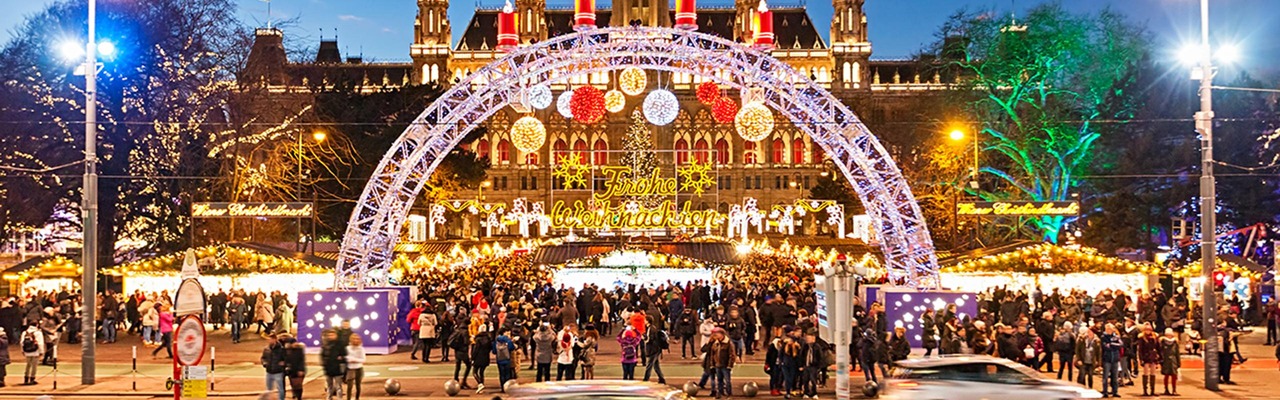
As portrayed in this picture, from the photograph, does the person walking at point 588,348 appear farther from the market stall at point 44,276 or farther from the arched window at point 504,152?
the arched window at point 504,152

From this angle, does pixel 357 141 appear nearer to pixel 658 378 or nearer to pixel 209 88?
pixel 209 88

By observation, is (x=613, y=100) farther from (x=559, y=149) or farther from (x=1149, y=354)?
(x=559, y=149)

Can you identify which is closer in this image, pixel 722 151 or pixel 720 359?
pixel 720 359

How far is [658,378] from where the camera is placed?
23.0 m

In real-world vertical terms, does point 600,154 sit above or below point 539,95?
above

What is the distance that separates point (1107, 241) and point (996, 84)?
748 cm

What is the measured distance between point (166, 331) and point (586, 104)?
9.98 m

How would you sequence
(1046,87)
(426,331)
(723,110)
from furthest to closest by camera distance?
1. (1046,87)
2. (723,110)
3. (426,331)

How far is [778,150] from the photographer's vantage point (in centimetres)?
12094

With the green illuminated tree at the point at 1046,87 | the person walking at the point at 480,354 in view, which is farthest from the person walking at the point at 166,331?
the green illuminated tree at the point at 1046,87

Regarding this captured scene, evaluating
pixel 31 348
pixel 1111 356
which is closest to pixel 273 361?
pixel 31 348

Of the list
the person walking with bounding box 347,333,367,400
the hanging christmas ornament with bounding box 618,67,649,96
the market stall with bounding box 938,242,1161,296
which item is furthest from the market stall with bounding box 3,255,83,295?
the market stall with bounding box 938,242,1161,296

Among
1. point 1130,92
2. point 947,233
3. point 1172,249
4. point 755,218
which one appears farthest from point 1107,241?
point 755,218

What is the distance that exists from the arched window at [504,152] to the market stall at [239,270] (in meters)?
83.6
